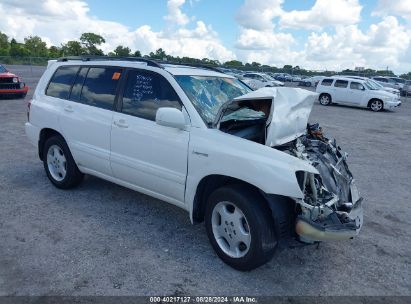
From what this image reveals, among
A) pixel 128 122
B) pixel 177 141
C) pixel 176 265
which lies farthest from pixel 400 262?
pixel 128 122

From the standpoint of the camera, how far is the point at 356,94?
1964 centimetres

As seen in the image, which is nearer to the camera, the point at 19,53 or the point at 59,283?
the point at 59,283

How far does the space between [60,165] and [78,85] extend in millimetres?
1179

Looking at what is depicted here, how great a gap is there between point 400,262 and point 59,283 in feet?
10.8

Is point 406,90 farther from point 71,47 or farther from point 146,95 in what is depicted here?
point 71,47

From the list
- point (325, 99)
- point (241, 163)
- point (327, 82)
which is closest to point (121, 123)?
point (241, 163)

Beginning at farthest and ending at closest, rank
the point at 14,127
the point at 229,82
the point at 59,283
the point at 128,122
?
1. the point at 14,127
2. the point at 229,82
3. the point at 128,122
4. the point at 59,283

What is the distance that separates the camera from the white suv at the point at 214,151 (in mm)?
3121

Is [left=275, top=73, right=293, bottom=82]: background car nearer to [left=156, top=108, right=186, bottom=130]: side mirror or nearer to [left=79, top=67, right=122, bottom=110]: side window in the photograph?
[left=79, top=67, right=122, bottom=110]: side window

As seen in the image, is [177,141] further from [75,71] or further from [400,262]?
[400,262]

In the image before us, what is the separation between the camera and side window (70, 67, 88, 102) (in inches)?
188

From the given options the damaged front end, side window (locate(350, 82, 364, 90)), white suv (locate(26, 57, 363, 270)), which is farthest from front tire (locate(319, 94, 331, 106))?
the damaged front end

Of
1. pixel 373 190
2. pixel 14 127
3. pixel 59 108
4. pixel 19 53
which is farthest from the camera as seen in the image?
pixel 19 53

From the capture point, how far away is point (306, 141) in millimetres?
4086
